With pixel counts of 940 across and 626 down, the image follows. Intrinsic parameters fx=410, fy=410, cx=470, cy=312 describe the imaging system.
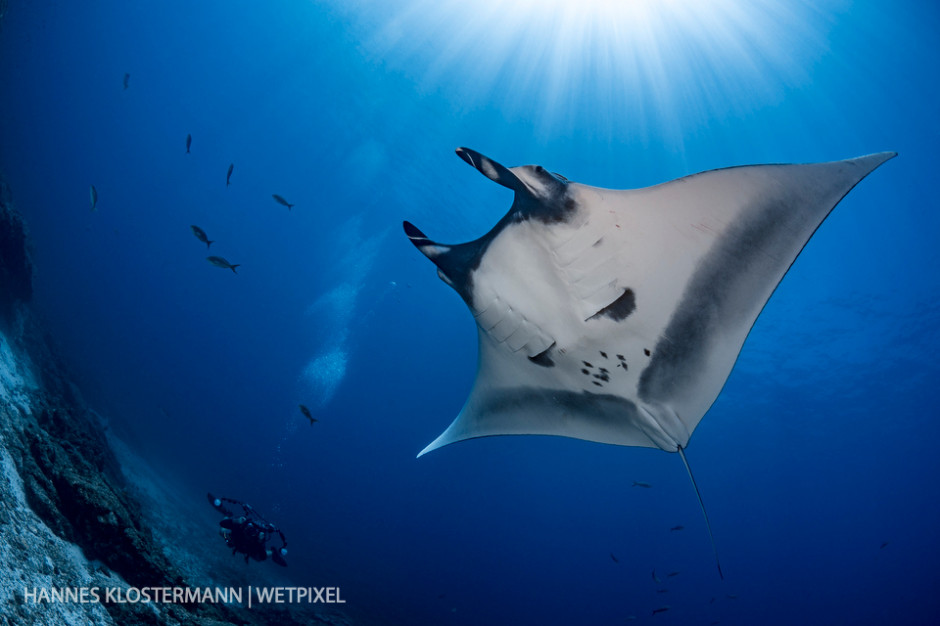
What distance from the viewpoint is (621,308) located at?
2.18 meters

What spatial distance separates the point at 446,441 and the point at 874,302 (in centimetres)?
1832

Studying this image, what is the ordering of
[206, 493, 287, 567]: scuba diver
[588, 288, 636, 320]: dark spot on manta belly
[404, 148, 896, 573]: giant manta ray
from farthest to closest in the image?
[206, 493, 287, 567]: scuba diver < [588, 288, 636, 320]: dark spot on manta belly < [404, 148, 896, 573]: giant manta ray

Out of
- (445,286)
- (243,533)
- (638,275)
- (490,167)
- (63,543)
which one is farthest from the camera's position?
(445,286)

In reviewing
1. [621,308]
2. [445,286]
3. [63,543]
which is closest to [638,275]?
[621,308]

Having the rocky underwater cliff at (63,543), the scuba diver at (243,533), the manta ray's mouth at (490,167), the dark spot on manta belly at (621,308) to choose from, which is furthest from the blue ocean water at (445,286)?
the rocky underwater cliff at (63,543)

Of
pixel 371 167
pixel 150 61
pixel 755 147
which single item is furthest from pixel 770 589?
pixel 150 61

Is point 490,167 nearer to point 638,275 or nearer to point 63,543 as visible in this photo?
point 638,275

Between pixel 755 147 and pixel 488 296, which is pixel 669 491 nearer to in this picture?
pixel 755 147

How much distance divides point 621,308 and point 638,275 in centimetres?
20

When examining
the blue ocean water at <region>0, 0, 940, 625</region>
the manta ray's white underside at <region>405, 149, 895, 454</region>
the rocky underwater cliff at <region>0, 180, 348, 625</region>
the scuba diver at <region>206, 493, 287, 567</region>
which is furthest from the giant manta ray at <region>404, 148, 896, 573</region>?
the blue ocean water at <region>0, 0, 940, 625</region>

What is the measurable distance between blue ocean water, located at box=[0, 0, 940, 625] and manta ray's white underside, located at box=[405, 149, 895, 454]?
922 centimetres

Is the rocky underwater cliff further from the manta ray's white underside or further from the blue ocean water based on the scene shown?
the blue ocean water

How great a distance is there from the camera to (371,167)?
15.8m

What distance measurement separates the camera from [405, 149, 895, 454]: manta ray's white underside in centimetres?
185
